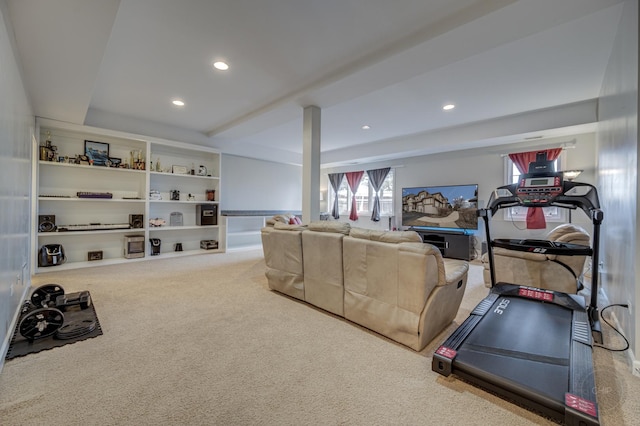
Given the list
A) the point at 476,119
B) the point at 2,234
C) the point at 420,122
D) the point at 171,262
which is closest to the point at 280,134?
the point at 420,122

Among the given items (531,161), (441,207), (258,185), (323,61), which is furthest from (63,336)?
(531,161)

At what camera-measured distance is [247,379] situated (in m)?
1.64

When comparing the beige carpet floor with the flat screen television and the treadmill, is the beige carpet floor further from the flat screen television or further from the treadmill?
the flat screen television

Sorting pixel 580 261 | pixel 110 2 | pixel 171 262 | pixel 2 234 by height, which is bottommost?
pixel 171 262

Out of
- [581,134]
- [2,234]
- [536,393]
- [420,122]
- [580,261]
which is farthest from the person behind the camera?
[420,122]

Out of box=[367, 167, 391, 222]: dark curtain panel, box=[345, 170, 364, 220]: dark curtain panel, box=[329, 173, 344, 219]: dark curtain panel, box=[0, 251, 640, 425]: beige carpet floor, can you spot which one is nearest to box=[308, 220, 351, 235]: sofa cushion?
box=[0, 251, 640, 425]: beige carpet floor

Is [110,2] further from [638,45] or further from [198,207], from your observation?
[198,207]

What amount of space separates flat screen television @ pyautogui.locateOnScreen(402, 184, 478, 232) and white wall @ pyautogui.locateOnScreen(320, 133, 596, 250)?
0.83 feet

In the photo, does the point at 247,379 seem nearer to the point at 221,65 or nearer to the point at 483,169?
the point at 221,65

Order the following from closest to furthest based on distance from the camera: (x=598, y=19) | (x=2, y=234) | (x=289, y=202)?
(x=2, y=234), (x=598, y=19), (x=289, y=202)

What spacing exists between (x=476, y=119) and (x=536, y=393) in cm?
466

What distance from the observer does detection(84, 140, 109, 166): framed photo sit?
4.67 meters

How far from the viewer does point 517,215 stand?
5285 mm

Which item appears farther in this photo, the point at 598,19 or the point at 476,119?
the point at 476,119
